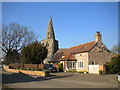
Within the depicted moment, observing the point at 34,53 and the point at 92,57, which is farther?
the point at 34,53

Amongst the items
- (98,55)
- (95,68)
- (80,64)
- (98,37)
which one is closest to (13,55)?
(80,64)

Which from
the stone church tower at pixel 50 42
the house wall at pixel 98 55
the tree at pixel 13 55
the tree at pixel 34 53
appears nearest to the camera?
the house wall at pixel 98 55

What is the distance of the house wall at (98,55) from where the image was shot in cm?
3550

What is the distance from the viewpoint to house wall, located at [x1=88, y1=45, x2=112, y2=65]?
35.5 metres

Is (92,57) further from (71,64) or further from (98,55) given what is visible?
(71,64)

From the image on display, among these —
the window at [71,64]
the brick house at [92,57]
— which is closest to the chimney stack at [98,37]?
the brick house at [92,57]

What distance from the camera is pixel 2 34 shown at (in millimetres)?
48188

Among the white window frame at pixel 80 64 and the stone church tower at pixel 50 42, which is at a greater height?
the stone church tower at pixel 50 42

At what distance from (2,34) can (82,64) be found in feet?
81.3

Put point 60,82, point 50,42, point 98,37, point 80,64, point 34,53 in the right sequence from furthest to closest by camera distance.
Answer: point 50,42
point 80,64
point 34,53
point 98,37
point 60,82

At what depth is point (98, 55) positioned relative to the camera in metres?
36.2

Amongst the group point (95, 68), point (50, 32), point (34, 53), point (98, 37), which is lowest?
point (95, 68)

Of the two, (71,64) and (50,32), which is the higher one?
(50,32)

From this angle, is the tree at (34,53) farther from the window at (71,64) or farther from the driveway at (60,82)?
the driveway at (60,82)
